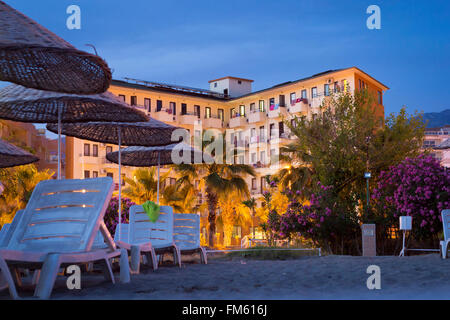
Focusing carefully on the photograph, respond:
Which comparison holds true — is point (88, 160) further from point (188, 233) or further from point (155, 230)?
point (155, 230)

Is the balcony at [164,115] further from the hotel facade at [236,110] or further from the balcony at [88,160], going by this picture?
the balcony at [88,160]

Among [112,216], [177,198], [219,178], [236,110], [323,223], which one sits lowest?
[323,223]

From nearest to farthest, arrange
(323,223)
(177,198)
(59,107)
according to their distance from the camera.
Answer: (59,107), (323,223), (177,198)

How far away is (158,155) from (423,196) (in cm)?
791

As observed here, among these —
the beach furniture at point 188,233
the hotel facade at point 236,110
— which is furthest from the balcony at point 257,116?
the beach furniture at point 188,233

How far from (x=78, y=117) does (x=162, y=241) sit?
272 centimetres

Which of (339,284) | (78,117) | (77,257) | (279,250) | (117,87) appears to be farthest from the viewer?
(117,87)

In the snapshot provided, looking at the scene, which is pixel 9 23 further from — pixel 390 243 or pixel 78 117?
pixel 390 243

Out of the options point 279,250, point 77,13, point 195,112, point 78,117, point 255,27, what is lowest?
point 279,250

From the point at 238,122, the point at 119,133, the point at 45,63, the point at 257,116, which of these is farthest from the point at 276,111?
the point at 45,63

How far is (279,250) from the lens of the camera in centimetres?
1675

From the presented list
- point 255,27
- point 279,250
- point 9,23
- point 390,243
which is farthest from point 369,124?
point 255,27

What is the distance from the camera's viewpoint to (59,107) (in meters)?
9.45

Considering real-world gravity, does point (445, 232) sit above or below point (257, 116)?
below
